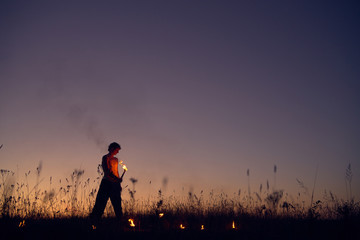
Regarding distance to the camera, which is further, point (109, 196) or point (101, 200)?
point (109, 196)

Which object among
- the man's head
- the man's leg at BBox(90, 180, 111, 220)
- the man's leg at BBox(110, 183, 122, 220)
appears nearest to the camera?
the man's leg at BBox(90, 180, 111, 220)

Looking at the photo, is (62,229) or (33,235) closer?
(33,235)

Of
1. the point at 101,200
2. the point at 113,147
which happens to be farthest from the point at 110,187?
the point at 113,147

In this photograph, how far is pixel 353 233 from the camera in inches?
199

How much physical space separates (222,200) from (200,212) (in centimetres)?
101

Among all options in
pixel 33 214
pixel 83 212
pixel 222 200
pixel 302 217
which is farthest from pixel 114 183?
pixel 302 217

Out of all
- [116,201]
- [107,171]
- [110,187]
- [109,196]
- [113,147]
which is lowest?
[116,201]

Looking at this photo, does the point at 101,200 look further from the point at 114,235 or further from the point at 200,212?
the point at 200,212

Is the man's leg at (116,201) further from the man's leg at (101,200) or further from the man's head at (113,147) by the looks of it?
the man's head at (113,147)

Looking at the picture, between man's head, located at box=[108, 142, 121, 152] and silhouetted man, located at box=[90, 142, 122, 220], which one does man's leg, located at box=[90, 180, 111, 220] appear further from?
man's head, located at box=[108, 142, 121, 152]

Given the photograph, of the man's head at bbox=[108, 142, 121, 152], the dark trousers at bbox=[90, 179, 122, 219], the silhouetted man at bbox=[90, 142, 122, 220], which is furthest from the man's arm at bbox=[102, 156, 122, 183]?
the man's head at bbox=[108, 142, 121, 152]

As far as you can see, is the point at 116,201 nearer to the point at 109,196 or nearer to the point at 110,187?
the point at 109,196

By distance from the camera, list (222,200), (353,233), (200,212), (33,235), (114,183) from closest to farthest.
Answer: (33,235)
(353,233)
(114,183)
(200,212)
(222,200)

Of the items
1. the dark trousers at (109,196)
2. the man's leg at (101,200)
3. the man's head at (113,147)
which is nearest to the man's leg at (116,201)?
the dark trousers at (109,196)
